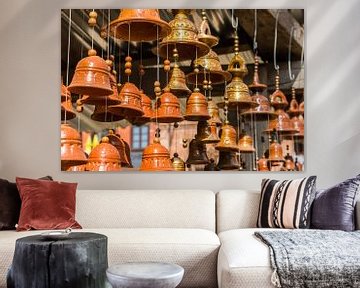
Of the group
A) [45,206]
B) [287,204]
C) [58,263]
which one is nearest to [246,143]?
[287,204]

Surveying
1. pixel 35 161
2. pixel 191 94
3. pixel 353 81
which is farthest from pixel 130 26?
pixel 353 81

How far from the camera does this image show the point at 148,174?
427 centimetres

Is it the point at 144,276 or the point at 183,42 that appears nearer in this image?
the point at 144,276

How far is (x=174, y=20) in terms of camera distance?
4219 millimetres

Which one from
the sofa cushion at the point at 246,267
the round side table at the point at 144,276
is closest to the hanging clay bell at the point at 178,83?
the sofa cushion at the point at 246,267

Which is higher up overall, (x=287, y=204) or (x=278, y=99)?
(x=278, y=99)

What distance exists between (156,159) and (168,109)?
16.4 inches

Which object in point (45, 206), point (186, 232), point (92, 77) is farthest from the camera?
point (92, 77)

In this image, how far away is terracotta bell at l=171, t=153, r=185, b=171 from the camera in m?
4.23

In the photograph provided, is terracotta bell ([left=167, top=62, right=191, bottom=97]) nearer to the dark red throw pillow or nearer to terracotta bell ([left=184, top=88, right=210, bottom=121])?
terracotta bell ([left=184, top=88, right=210, bottom=121])

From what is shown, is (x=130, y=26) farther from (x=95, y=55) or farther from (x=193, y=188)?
(x=193, y=188)

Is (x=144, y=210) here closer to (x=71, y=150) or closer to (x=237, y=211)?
(x=237, y=211)

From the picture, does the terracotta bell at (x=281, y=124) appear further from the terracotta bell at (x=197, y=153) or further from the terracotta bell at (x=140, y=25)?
the terracotta bell at (x=140, y=25)

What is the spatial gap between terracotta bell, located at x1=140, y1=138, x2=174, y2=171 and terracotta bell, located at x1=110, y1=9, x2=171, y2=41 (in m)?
0.85
